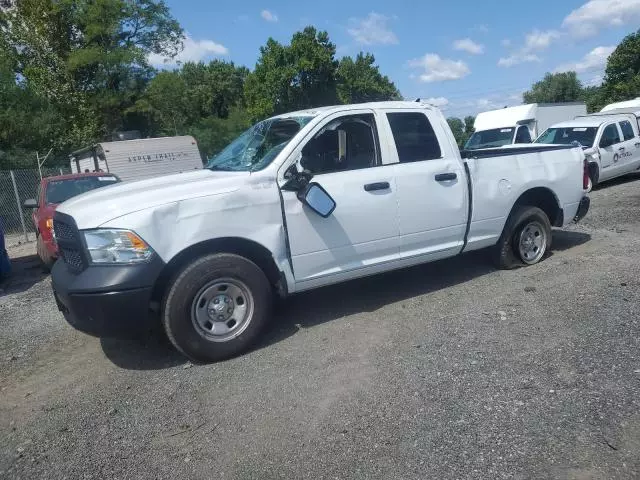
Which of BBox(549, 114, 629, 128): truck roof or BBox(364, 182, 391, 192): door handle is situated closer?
BBox(364, 182, 391, 192): door handle

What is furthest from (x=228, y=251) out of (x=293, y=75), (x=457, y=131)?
(x=293, y=75)

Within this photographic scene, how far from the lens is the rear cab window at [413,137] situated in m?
5.39

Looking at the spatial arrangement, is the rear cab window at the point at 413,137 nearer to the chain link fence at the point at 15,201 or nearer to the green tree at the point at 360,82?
the chain link fence at the point at 15,201

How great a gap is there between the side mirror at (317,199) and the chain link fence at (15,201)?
13559 mm

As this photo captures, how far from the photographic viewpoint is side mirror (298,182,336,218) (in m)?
4.68

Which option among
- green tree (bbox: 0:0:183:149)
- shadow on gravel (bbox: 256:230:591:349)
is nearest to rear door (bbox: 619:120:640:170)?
shadow on gravel (bbox: 256:230:591:349)

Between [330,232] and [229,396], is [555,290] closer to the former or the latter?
[330,232]

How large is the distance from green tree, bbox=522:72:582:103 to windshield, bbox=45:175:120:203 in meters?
72.1

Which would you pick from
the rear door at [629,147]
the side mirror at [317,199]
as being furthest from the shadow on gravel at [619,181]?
the side mirror at [317,199]

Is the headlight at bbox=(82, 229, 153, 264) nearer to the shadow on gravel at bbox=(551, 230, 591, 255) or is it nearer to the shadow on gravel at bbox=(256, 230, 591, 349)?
the shadow on gravel at bbox=(256, 230, 591, 349)

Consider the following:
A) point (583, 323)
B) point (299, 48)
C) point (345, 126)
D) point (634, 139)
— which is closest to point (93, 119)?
point (299, 48)

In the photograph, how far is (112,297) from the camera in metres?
4.03

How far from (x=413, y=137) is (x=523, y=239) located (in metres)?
2.07

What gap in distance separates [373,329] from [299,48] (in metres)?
39.2
